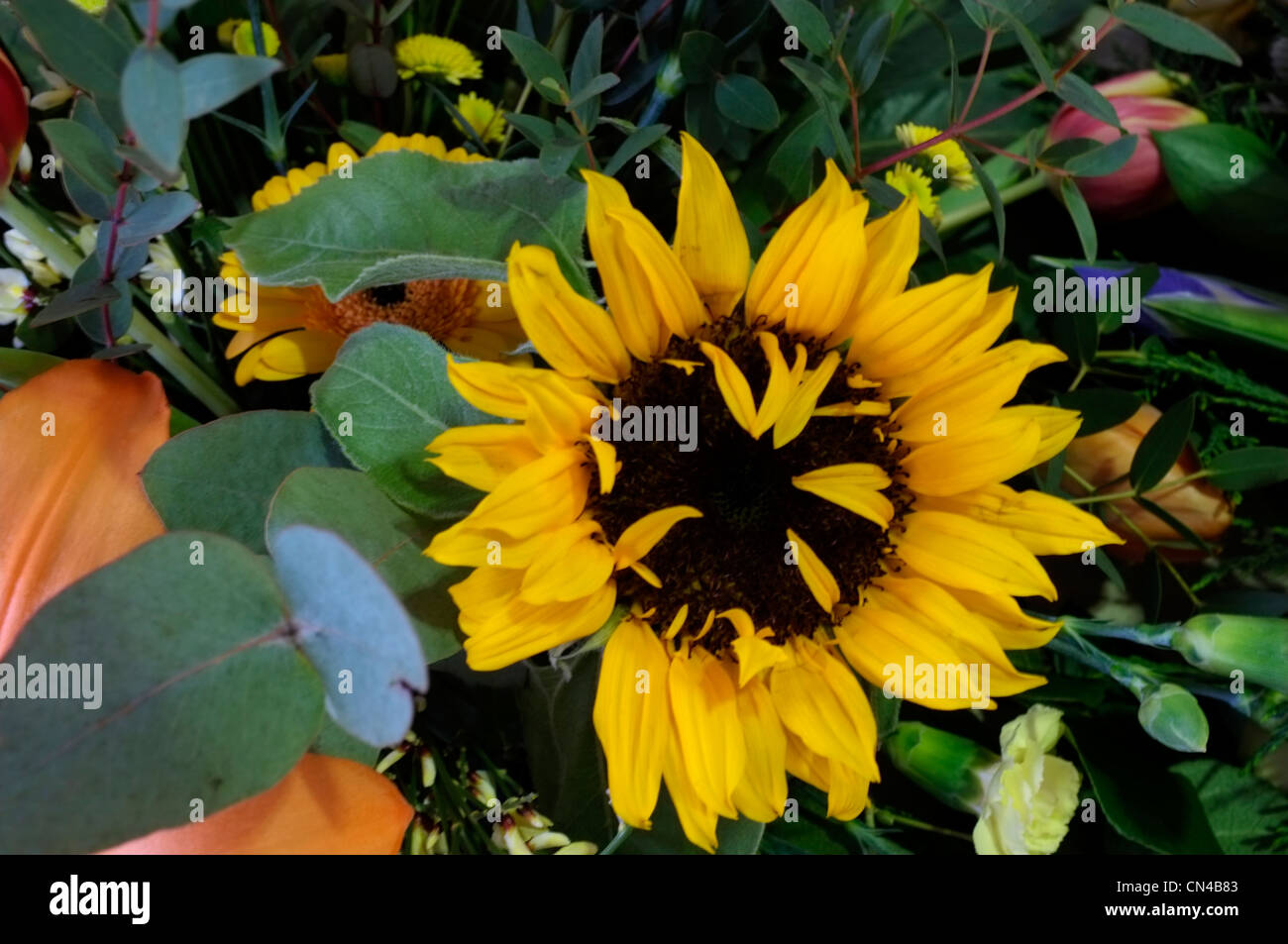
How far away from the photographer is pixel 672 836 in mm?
516

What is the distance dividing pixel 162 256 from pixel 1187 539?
25.6 inches

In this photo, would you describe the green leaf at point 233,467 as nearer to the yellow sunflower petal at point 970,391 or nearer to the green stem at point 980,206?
the yellow sunflower petal at point 970,391

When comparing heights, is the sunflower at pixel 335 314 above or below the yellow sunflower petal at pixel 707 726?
above

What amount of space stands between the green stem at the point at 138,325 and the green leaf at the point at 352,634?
216mm

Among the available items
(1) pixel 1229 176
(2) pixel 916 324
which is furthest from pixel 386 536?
(1) pixel 1229 176

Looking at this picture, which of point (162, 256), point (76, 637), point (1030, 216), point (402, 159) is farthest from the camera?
point (1030, 216)

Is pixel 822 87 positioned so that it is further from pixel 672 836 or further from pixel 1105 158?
pixel 672 836

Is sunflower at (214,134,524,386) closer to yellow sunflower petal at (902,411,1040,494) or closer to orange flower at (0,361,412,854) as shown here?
orange flower at (0,361,412,854)

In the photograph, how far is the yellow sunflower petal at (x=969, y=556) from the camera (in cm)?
46

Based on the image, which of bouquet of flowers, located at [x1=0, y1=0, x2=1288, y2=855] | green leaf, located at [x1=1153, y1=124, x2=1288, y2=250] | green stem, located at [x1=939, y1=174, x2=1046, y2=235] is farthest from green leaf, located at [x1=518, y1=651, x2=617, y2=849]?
green leaf, located at [x1=1153, y1=124, x2=1288, y2=250]

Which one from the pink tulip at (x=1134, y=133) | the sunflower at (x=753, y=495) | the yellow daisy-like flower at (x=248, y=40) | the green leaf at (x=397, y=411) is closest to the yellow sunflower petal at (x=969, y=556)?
the sunflower at (x=753, y=495)
